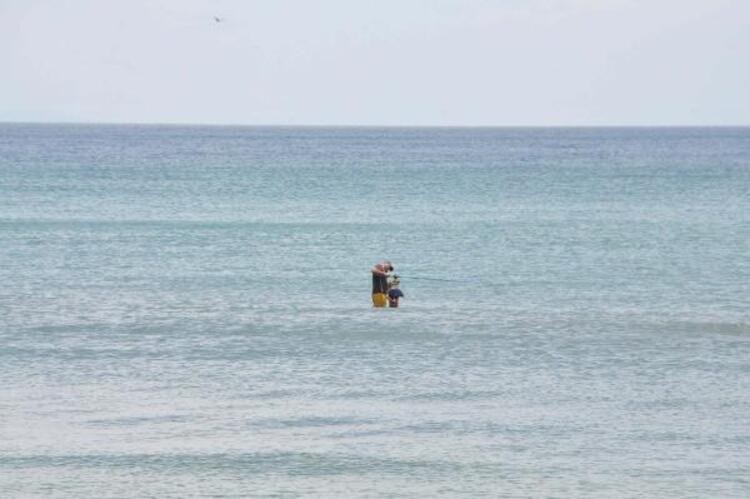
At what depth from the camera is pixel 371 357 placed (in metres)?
37.3

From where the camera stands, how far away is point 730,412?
31.2 m

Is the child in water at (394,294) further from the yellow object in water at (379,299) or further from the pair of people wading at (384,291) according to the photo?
the yellow object in water at (379,299)

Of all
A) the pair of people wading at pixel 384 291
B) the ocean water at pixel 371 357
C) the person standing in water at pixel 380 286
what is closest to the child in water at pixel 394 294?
the pair of people wading at pixel 384 291

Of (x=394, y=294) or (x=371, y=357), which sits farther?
(x=394, y=294)

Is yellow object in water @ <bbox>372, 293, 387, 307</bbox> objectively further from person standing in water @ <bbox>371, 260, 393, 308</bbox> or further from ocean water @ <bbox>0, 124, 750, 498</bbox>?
ocean water @ <bbox>0, 124, 750, 498</bbox>

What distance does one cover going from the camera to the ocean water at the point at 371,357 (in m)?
27.2

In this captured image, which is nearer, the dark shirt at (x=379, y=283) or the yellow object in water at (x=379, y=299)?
the dark shirt at (x=379, y=283)

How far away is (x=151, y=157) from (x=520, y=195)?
258ft

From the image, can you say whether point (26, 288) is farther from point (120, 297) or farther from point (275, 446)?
point (275, 446)

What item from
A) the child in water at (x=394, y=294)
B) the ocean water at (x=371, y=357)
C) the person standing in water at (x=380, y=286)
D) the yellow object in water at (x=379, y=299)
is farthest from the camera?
the yellow object in water at (x=379, y=299)

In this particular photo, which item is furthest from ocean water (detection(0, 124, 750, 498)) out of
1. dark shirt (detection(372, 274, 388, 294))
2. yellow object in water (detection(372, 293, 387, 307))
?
dark shirt (detection(372, 274, 388, 294))

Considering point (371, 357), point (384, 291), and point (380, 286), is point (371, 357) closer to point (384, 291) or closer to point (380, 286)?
point (380, 286)

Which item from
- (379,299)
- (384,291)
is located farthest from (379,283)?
(379,299)

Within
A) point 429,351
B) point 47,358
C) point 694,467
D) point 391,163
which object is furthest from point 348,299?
point 391,163
